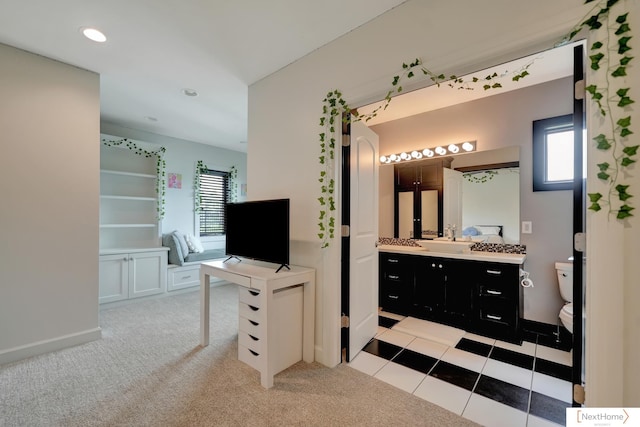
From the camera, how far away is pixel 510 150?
296 cm

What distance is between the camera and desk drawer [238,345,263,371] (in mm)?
2163

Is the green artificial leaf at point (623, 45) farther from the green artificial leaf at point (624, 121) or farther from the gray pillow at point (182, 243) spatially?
the gray pillow at point (182, 243)

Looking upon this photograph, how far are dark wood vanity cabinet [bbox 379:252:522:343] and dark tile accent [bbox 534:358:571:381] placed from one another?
1.07 feet

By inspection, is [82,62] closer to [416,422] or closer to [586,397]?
[416,422]

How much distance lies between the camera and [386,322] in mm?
3184

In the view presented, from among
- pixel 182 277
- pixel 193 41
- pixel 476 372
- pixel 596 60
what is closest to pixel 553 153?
pixel 596 60

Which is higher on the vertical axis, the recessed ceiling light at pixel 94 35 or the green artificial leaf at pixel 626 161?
the recessed ceiling light at pixel 94 35

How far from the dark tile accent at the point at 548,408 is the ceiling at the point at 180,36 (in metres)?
2.80

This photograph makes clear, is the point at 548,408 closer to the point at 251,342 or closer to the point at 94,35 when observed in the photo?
the point at 251,342

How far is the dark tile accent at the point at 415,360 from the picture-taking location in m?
2.24

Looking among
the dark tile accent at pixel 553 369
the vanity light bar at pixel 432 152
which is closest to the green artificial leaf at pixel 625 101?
the dark tile accent at pixel 553 369

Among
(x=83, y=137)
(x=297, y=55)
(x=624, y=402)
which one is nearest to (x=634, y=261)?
(x=624, y=402)

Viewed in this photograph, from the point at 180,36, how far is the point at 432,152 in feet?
9.71

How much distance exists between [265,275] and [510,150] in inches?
113
